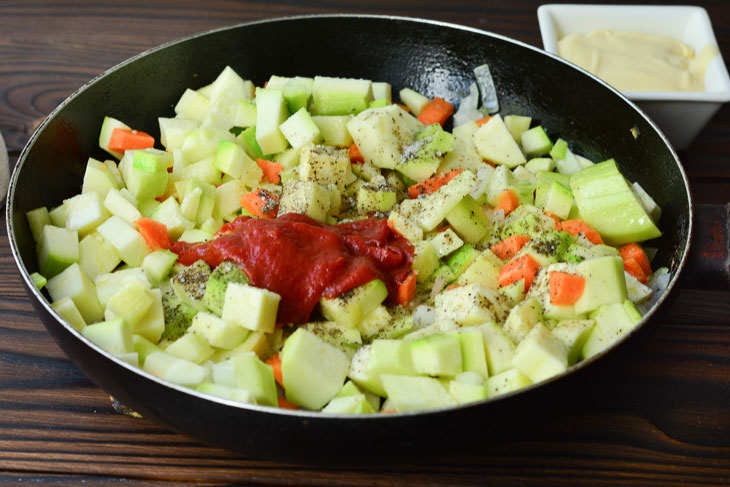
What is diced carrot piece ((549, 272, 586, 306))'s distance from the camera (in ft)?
5.11

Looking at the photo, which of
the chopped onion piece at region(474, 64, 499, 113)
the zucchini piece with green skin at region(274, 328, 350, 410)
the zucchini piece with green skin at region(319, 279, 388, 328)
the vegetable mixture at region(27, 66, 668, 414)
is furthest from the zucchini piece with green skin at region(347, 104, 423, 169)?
the zucchini piece with green skin at region(274, 328, 350, 410)

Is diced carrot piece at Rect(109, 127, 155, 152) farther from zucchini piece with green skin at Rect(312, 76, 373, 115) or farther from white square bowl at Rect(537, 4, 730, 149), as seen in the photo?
white square bowl at Rect(537, 4, 730, 149)

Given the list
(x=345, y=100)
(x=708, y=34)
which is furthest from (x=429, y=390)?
(x=708, y=34)

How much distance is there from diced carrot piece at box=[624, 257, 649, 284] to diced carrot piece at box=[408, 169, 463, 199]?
19.7 inches

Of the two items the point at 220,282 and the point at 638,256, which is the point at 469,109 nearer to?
the point at 638,256

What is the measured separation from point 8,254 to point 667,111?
198 centimetres

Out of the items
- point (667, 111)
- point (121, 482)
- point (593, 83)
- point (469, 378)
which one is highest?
point (593, 83)

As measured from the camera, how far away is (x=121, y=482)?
4.96 ft

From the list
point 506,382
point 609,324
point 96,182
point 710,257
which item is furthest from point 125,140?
point 710,257

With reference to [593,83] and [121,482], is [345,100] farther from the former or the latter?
[121,482]

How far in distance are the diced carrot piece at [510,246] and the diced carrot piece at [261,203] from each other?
0.57 m

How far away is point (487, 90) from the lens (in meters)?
2.26

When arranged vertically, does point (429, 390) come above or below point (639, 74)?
below

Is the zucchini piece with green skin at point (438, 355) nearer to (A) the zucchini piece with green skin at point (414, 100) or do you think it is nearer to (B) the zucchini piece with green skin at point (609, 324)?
(B) the zucchini piece with green skin at point (609, 324)
